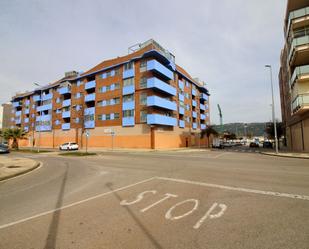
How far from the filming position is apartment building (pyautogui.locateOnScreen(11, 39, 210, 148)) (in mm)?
38844

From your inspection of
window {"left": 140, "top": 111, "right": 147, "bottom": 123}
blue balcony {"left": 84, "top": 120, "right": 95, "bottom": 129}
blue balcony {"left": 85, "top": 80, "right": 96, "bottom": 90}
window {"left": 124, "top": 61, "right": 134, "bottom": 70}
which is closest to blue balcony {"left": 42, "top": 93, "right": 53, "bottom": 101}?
blue balcony {"left": 85, "top": 80, "right": 96, "bottom": 90}

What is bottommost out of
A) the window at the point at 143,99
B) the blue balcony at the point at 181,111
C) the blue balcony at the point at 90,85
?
the blue balcony at the point at 181,111

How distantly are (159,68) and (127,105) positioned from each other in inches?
391

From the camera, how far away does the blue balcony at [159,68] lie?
37.1 meters

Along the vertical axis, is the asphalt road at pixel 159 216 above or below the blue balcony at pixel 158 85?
below

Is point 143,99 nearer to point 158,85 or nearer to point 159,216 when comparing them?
point 158,85

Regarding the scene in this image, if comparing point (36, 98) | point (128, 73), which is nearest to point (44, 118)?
point (36, 98)

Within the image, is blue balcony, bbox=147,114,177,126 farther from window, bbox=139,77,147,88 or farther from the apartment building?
window, bbox=139,77,147,88

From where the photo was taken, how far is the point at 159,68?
3834 cm

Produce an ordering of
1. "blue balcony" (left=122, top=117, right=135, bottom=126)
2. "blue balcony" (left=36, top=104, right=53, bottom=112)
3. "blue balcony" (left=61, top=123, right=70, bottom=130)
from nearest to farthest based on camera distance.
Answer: "blue balcony" (left=122, top=117, right=135, bottom=126), "blue balcony" (left=61, top=123, right=70, bottom=130), "blue balcony" (left=36, top=104, right=53, bottom=112)

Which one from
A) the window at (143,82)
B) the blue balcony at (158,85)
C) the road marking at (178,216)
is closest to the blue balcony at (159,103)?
the blue balcony at (158,85)

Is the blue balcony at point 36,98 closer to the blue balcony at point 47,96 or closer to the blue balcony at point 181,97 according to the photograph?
the blue balcony at point 47,96

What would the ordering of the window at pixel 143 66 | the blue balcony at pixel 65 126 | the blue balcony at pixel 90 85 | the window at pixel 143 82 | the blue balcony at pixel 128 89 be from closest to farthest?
1. the window at pixel 143 82
2. the window at pixel 143 66
3. the blue balcony at pixel 128 89
4. the blue balcony at pixel 90 85
5. the blue balcony at pixel 65 126

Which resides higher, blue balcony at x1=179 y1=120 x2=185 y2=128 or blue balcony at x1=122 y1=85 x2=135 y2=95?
blue balcony at x1=122 y1=85 x2=135 y2=95
